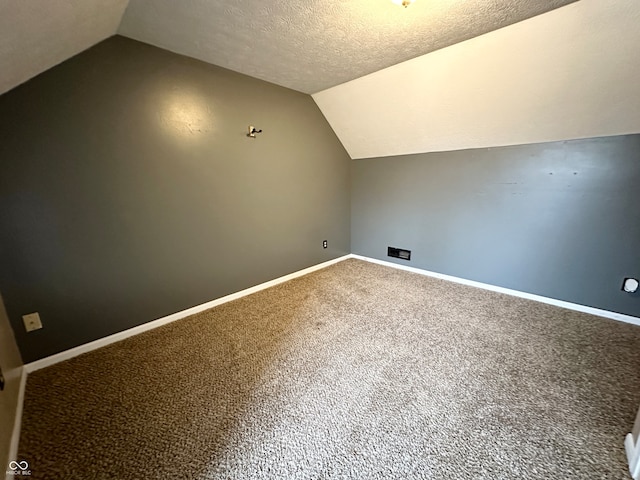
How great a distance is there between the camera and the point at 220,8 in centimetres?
144

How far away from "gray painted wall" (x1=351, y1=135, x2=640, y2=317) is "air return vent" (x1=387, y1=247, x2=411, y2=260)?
7cm

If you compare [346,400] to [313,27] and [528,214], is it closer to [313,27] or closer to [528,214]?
[313,27]

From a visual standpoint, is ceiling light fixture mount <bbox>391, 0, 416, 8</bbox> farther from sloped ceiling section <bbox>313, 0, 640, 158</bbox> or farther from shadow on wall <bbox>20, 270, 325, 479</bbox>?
shadow on wall <bbox>20, 270, 325, 479</bbox>

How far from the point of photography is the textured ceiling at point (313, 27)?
4.73 ft

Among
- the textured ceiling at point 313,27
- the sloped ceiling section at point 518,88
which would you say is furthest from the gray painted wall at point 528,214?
the textured ceiling at point 313,27

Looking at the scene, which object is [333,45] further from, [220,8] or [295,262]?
[295,262]

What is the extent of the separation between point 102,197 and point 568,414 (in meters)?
2.98

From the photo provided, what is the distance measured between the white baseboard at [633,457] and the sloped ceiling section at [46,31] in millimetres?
2738

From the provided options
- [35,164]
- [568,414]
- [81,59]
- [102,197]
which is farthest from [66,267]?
[568,414]

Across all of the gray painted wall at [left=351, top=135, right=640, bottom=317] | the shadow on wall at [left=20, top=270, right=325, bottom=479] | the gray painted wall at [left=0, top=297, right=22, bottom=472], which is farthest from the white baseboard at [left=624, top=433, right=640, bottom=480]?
the gray painted wall at [left=0, top=297, right=22, bottom=472]

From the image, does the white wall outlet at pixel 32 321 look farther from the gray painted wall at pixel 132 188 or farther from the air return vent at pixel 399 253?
the air return vent at pixel 399 253

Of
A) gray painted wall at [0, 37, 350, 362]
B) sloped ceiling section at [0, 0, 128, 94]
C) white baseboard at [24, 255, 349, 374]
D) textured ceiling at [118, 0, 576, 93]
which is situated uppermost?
textured ceiling at [118, 0, 576, 93]

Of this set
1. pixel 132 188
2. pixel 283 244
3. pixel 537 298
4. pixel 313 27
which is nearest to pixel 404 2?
pixel 313 27

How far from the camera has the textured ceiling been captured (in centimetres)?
144
